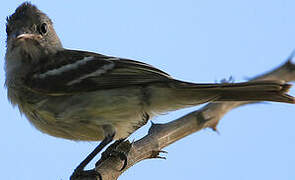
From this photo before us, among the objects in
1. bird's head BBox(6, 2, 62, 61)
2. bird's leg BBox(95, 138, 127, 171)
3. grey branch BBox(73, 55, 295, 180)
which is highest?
bird's head BBox(6, 2, 62, 61)

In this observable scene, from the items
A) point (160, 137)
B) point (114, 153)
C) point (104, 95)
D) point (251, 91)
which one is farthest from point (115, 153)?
point (251, 91)

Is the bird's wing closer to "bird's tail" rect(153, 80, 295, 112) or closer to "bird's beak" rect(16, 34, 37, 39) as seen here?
"bird's tail" rect(153, 80, 295, 112)

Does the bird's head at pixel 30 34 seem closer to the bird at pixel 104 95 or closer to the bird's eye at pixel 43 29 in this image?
the bird's eye at pixel 43 29

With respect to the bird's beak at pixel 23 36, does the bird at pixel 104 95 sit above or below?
below

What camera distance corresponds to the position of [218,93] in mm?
3984

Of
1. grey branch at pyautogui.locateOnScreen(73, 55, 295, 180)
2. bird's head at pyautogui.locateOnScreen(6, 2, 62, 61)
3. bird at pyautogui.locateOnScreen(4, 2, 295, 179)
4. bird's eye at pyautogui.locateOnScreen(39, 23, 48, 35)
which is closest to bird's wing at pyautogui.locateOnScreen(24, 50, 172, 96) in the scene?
bird at pyautogui.locateOnScreen(4, 2, 295, 179)

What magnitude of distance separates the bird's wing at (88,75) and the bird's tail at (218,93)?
0.16 metres

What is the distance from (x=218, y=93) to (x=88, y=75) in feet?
4.27

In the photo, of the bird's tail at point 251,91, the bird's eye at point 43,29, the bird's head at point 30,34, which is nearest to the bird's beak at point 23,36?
the bird's head at point 30,34

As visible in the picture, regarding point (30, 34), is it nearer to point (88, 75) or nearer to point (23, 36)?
point (23, 36)

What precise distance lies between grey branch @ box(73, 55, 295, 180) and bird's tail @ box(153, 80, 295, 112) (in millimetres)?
189

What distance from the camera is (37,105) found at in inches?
166

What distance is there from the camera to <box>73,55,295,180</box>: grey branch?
3828mm

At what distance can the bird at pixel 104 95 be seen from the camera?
13.2ft
